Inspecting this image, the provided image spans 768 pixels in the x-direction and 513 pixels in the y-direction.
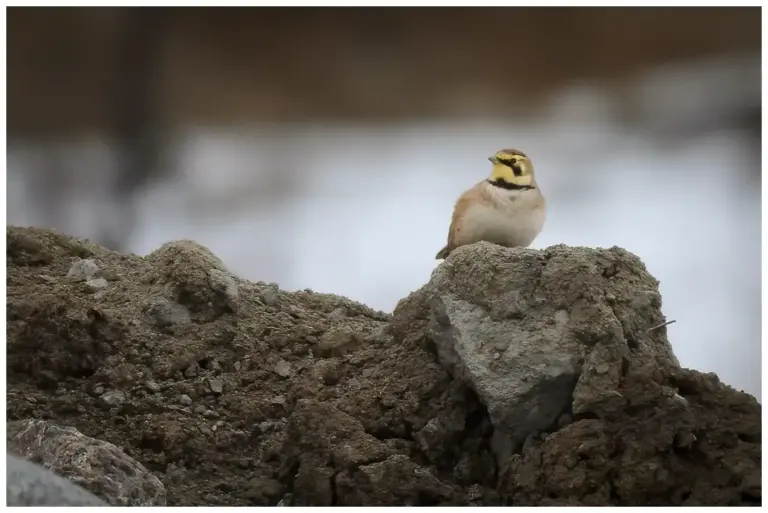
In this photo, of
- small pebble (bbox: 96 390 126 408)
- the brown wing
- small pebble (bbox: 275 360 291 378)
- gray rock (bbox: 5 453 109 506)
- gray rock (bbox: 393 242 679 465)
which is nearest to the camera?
gray rock (bbox: 5 453 109 506)

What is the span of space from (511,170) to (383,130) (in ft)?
1.15

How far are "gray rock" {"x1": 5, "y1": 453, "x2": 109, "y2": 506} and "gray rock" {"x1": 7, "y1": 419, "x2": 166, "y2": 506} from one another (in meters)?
0.03

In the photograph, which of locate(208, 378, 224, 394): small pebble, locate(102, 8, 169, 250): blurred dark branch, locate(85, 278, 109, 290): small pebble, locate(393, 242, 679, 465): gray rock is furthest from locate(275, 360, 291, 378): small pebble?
locate(102, 8, 169, 250): blurred dark branch

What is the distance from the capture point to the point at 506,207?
5.39 ft

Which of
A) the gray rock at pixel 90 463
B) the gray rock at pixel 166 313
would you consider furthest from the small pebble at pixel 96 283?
the gray rock at pixel 90 463

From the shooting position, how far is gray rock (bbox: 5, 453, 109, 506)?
1.17m

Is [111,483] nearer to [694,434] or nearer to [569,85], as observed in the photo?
[694,434]

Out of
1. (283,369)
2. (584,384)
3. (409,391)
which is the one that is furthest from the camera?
(283,369)

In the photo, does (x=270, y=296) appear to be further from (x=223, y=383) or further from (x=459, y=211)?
(x=459, y=211)

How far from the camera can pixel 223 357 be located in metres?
1.59

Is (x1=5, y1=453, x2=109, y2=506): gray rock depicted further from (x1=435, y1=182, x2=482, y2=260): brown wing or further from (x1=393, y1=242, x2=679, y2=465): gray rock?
(x1=435, y1=182, x2=482, y2=260): brown wing

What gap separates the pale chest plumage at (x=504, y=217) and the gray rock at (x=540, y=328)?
164mm

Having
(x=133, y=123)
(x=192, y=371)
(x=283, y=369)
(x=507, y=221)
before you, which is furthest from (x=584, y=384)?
(x=133, y=123)

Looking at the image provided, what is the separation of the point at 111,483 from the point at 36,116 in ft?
2.74
